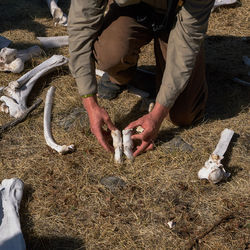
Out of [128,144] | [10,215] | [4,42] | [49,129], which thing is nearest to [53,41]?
[4,42]

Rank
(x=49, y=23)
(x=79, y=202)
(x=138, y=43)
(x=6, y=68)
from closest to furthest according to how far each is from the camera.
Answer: (x=79, y=202) < (x=138, y=43) < (x=6, y=68) < (x=49, y=23)

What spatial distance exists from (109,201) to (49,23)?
3.87 meters

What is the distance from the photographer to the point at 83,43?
3.66 meters

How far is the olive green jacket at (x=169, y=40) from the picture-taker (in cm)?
335

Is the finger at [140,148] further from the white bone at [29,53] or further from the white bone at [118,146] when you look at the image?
the white bone at [29,53]

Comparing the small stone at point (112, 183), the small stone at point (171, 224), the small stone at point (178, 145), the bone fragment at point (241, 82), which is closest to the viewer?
the small stone at point (171, 224)

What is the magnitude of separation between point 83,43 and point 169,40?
751 millimetres

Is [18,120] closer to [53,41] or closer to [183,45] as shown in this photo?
[53,41]

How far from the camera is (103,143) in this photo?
3.60 metres

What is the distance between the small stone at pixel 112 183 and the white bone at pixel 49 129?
0.47 meters

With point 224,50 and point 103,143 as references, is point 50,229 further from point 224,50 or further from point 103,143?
point 224,50

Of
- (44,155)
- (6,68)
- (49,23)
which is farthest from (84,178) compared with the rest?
(49,23)

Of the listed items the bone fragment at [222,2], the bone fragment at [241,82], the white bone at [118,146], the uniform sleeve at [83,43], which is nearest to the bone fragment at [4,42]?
the uniform sleeve at [83,43]

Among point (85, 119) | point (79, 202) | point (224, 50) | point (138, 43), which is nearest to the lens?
point (79, 202)
